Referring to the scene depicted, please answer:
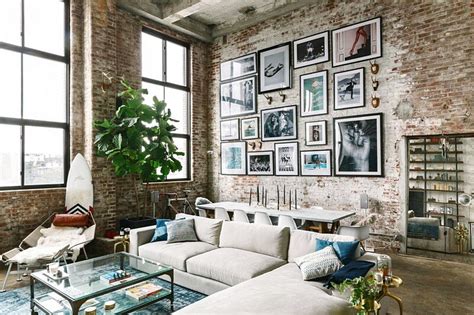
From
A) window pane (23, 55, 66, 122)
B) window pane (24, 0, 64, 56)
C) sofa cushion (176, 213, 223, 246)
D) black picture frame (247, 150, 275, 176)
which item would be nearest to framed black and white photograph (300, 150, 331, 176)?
black picture frame (247, 150, 275, 176)

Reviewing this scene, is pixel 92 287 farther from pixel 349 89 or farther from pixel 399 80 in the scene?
pixel 399 80

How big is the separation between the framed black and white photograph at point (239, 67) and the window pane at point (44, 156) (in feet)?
13.8

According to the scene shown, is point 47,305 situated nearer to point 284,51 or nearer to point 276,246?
point 276,246

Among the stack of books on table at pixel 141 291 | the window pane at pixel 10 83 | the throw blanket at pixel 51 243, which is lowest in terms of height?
the stack of books on table at pixel 141 291

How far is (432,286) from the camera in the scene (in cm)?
403

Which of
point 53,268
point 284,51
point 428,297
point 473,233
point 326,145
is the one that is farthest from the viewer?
point 284,51

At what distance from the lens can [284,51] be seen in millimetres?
7070

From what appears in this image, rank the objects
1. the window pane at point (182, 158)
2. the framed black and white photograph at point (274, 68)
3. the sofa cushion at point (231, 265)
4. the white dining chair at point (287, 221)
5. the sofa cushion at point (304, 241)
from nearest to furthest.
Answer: the sofa cushion at point (231, 265) < the sofa cushion at point (304, 241) < the white dining chair at point (287, 221) < the framed black and white photograph at point (274, 68) < the window pane at point (182, 158)

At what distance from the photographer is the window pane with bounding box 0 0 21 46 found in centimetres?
541

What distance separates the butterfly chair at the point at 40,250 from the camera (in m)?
4.22

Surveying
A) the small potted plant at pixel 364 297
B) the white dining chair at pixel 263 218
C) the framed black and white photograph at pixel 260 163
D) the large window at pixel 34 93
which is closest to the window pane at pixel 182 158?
the framed black and white photograph at pixel 260 163

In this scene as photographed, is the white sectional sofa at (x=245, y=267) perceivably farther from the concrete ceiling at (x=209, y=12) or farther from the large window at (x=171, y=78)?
the concrete ceiling at (x=209, y=12)

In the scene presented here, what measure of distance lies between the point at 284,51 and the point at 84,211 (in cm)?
538

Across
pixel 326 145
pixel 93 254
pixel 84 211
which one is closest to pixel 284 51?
pixel 326 145
